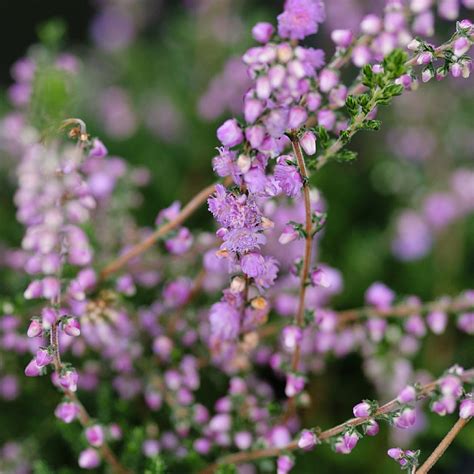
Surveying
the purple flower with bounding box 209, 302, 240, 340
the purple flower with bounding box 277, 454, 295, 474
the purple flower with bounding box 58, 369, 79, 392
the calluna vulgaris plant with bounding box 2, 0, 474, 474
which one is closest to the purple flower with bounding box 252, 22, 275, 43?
the calluna vulgaris plant with bounding box 2, 0, 474, 474

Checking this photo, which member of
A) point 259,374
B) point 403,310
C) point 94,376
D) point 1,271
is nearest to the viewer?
point 403,310

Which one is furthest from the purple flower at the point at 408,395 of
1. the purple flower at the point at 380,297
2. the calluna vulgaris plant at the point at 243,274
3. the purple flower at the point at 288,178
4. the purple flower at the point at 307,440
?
the purple flower at the point at 380,297

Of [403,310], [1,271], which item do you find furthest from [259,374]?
[1,271]

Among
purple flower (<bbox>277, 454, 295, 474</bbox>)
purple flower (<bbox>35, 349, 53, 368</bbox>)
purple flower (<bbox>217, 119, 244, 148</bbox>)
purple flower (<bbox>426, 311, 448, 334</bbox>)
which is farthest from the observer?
purple flower (<bbox>426, 311, 448, 334</bbox>)

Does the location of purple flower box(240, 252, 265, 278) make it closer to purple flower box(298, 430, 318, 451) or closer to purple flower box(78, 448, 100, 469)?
purple flower box(298, 430, 318, 451)

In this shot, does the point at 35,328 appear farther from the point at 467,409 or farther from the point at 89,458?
the point at 467,409

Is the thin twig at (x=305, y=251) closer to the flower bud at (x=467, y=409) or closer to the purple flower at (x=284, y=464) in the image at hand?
the purple flower at (x=284, y=464)

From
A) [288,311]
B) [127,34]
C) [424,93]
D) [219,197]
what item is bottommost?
[219,197]

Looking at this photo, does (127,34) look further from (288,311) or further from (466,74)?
(466,74)

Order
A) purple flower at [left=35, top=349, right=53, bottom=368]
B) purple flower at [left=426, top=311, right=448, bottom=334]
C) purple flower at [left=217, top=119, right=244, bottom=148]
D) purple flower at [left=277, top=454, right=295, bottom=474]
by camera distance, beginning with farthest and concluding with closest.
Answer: purple flower at [left=426, top=311, right=448, bottom=334] → purple flower at [left=277, top=454, right=295, bottom=474] → purple flower at [left=35, top=349, right=53, bottom=368] → purple flower at [left=217, top=119, right=244, bottom=148]
